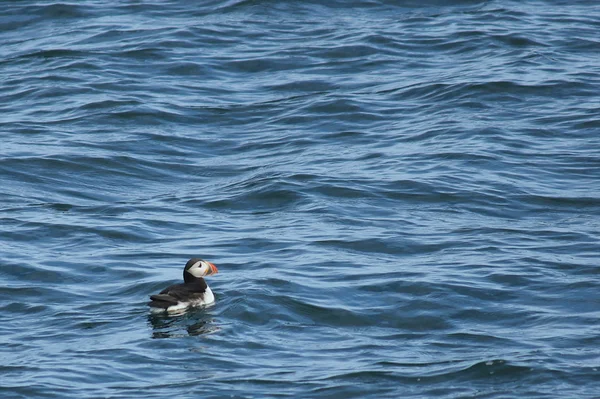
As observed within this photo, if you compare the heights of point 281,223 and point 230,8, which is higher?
point 230,8

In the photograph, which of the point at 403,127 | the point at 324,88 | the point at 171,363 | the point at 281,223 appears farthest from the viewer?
the point at 324,88

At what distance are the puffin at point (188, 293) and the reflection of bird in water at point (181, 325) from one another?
85 mm

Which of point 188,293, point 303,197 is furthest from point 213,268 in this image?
point 303,197

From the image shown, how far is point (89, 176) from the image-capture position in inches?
653

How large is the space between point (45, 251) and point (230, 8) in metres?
12.6

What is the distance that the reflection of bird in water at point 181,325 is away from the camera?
423 inches

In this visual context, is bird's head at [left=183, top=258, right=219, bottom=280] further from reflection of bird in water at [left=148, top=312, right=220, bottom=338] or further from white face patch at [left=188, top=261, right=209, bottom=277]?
reflection of bird in water at [left=148, top=312, right=220, bottom=338]

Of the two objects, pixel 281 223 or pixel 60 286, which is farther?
pixel 281 223

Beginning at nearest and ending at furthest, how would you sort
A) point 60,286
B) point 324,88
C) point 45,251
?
point 60,286
point 45,251
point 324,88

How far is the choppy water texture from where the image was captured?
10008mm

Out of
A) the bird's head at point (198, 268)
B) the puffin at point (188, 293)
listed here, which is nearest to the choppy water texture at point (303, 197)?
the puffin at point (188, 293)

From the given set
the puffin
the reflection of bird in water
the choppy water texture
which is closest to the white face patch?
the puffin

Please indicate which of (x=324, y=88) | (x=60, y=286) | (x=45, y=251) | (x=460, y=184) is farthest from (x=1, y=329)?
(x=324, y=88)

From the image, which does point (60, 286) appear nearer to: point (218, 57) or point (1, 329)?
point (1, 329)
